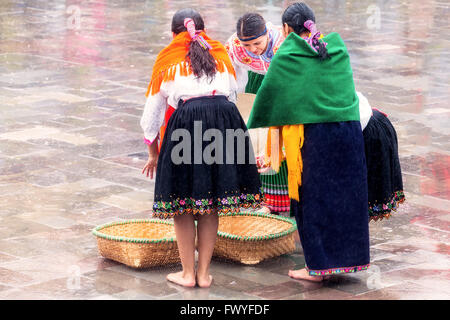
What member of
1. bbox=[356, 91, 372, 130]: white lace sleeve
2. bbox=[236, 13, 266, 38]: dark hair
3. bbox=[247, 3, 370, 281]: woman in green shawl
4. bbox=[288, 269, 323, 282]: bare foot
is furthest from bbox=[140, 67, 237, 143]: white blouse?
bbox=[288, 269, 323, 282]: bare foot

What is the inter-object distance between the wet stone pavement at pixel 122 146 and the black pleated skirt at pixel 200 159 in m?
0.50

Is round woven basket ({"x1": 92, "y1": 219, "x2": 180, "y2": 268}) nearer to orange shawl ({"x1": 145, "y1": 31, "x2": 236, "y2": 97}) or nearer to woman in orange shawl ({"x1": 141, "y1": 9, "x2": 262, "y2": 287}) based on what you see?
woman in orange shawl ({"x1": 141, "y1": 9, "x2": 262, "y2": 287})

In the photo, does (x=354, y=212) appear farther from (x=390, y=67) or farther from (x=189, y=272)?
(x=390, y=67)

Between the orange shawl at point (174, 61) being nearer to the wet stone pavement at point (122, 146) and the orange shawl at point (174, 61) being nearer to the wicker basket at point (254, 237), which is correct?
the wicker basket at point (254, 237)

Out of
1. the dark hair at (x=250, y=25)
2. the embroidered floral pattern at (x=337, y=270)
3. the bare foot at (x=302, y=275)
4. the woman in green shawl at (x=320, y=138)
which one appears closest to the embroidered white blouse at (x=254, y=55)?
the dark hair at (x=250, y=25)

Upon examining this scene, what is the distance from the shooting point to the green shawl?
17.2 ft

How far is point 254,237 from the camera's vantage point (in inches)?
226

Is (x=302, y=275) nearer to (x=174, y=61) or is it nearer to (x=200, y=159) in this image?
(x=200, y=159)

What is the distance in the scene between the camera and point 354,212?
212 inches

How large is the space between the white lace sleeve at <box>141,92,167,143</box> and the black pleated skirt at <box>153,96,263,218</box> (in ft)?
0.38

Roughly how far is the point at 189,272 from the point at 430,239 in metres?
1.74

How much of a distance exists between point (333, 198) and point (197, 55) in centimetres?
110

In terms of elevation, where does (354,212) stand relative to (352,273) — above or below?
above

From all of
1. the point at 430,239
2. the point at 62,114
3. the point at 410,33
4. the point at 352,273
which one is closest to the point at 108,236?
the point at 352,273
